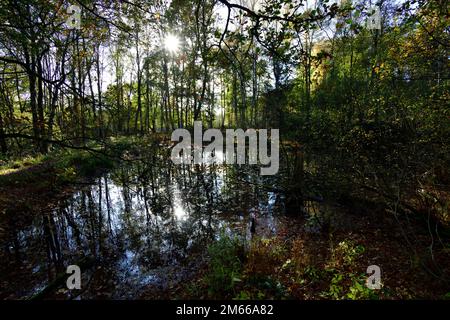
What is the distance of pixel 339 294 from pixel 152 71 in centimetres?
2751

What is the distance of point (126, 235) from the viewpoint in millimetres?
5969

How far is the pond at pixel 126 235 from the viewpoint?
13.8 feet

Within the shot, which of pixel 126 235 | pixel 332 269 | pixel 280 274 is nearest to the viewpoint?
pixel 332 269

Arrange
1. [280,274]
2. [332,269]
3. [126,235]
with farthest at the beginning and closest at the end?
1. [126,235]
2. [280,274]
3. [332,269]

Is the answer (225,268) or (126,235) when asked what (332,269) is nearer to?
(225,268)

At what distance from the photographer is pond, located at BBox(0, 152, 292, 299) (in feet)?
13.8

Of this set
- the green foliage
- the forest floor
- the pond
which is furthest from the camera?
the pond

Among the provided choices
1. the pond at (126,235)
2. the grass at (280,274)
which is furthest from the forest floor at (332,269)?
the pond at (126,235)

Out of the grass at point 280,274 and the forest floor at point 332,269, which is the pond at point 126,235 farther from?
the grass at point 280,274

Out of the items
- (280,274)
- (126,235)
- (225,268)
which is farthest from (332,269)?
(126,235)

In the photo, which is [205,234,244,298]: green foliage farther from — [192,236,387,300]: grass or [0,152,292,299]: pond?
[0,152,292,299]: pond

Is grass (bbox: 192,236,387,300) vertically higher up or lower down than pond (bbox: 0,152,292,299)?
higher up

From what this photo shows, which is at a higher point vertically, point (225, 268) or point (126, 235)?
point (225, 268)

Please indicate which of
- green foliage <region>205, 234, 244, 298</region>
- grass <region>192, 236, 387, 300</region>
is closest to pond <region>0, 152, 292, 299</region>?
green foliage <region>205, 234, 244, 298</region>
